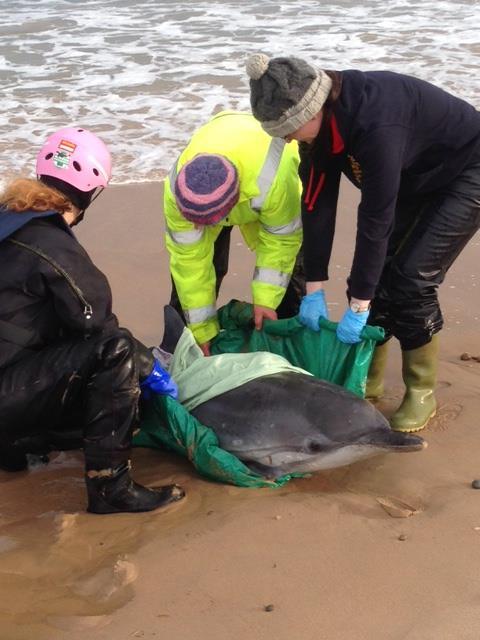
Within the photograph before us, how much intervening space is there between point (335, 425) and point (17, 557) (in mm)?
1288

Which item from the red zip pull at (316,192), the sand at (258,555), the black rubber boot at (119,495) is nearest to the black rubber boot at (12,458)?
the sand at (258,555)

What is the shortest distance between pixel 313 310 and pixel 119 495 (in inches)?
51.2

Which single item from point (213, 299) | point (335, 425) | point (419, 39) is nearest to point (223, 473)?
point (335, 425)

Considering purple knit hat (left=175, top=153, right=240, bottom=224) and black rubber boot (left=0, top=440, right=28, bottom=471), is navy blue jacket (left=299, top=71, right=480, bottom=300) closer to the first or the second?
purple knit hat (left=175, top=153, right=240, bottom=224)

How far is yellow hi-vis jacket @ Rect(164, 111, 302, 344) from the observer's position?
4.18m

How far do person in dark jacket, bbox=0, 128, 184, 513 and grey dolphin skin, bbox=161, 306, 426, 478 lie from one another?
1.19ft

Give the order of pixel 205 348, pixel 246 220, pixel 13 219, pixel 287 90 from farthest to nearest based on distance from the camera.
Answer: pixel 205 348 → pixel 246 220 → pixel 287 90 → pixel 13 219

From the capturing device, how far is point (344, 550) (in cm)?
306

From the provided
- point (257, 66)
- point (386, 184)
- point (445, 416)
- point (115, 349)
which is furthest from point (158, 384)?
point (445, 416)

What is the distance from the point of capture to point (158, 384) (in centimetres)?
370

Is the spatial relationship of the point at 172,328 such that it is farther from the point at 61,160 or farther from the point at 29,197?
the point at 29,197

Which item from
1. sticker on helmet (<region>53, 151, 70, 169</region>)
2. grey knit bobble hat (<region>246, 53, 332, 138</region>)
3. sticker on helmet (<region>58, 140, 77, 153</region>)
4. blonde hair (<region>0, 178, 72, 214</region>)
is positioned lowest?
blonde hair (<region>0, 178, 72, 214</region>)

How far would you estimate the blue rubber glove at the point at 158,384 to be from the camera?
368 cm

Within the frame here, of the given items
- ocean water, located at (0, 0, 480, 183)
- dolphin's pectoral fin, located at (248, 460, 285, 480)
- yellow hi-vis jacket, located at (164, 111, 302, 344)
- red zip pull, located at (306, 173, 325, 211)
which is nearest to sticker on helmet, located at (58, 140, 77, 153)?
yellow hi-vis jacket, located at (164, 111, 302, 344)
